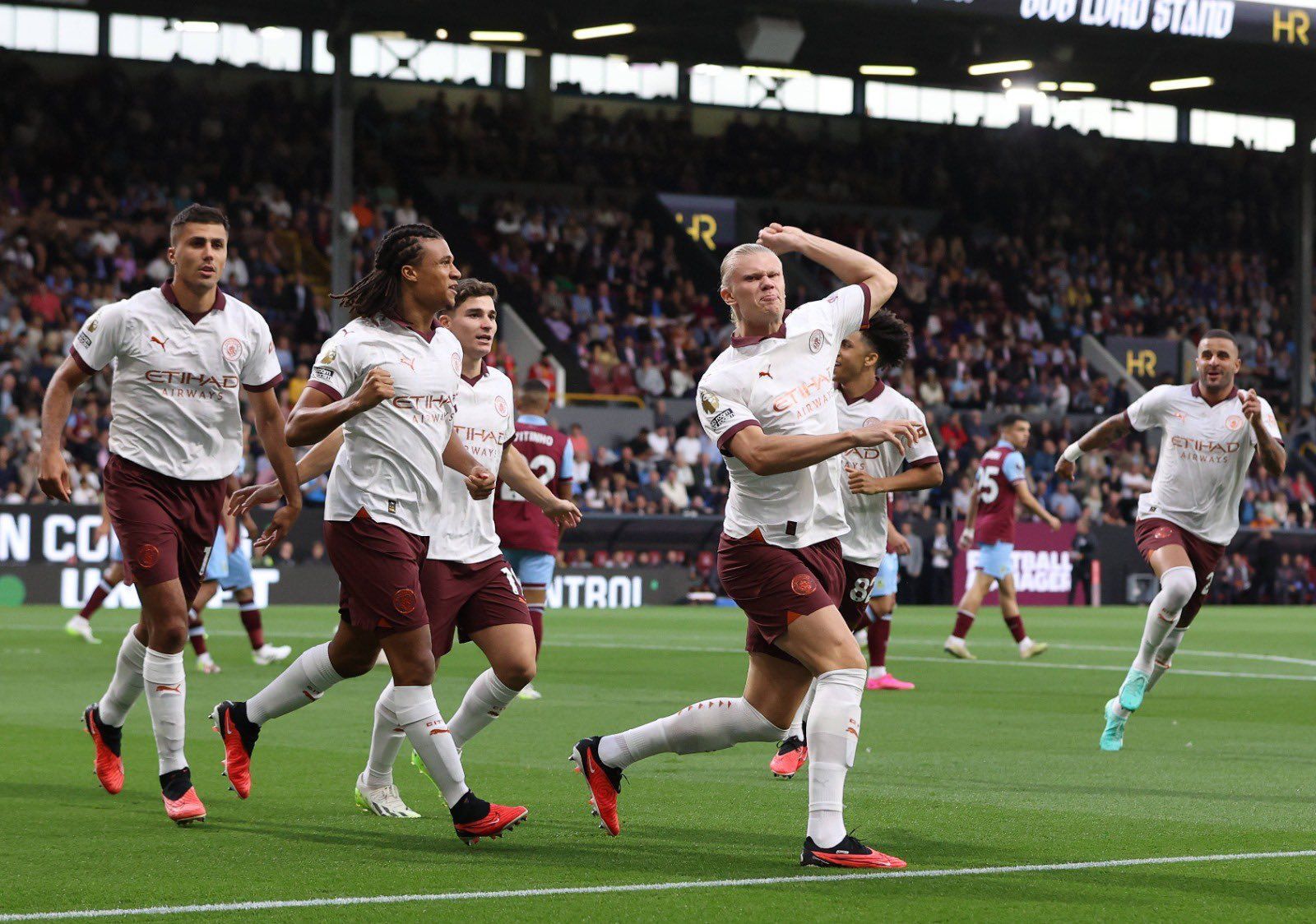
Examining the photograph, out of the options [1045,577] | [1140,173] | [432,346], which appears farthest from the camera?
[1140,173]

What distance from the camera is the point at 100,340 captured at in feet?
26.5

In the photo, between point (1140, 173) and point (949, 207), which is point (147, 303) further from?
point (1140, 173)

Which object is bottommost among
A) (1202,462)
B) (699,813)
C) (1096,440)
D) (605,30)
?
(699,813)

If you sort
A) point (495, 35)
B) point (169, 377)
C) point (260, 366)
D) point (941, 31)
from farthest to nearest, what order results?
point (941, 31), point (495, 35), point (260, 366), point (169, 377)

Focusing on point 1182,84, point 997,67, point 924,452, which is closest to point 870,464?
point 924,452

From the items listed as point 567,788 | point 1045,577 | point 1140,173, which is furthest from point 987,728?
point 1140,173

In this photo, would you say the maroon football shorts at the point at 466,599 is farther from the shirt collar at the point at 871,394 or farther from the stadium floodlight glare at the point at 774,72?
the stadium floodlight glare at the point at 774,72

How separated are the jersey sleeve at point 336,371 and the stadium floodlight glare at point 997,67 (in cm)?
3544

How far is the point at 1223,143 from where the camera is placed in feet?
180

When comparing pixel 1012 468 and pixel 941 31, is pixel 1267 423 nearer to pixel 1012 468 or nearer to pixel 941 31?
pixel 1012 468

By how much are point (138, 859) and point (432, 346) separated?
225 cm

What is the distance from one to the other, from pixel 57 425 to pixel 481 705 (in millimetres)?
2143

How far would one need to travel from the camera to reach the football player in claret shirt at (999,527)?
19.0m

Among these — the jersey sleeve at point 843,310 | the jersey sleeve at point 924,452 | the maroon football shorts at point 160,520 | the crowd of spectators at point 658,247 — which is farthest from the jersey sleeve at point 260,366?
the crowd of spectators at point 658,247
